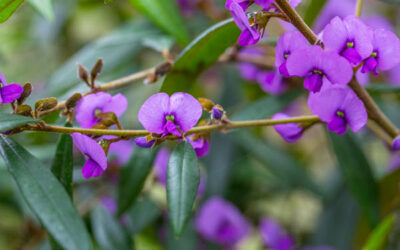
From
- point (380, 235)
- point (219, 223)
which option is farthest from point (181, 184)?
point (219, 223)

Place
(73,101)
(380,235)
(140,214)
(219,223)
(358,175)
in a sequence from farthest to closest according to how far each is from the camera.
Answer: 1. (219,223)
2. (140,214)
3. (358,175)
4. (380,235)
5. (73,101)

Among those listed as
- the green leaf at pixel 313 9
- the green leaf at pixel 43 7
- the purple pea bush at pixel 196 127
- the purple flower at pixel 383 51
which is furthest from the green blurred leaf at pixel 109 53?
the purple flower at pixel 383 51

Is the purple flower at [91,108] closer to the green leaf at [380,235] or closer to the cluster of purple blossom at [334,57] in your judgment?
the cluster of purple blossom at [334,57]

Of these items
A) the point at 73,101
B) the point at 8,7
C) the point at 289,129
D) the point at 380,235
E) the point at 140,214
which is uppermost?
the point at 8,7

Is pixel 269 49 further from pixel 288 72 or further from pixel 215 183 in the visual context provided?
pixel 288 72

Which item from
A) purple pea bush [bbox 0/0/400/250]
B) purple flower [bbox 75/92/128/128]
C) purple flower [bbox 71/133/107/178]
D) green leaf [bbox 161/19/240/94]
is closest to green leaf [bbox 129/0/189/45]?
purple pea bush [bbox 0/0/400/250]

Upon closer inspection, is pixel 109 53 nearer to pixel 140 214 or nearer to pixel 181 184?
pixel 140 214

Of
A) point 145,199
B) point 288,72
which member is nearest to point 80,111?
point 288,72
